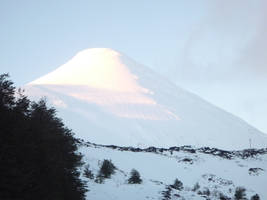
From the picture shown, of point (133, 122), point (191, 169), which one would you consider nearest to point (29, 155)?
point (191, 169)

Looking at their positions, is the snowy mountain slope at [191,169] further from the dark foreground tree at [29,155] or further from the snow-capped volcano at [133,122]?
the snow-capped volcano at [133,122]

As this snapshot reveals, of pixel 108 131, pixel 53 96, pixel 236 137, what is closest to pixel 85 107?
pixel 53 96

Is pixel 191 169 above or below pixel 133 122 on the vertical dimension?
below

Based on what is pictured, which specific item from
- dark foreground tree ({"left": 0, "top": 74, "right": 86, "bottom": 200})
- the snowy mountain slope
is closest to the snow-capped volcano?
the snowy mountain slope

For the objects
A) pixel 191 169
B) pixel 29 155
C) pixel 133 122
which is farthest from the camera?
pixel 133 122

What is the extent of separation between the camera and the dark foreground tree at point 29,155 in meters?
15.0

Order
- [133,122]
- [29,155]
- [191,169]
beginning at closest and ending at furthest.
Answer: [29,155] → [191,169] → [133,122]

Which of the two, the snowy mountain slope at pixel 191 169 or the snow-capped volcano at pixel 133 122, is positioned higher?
the snow-capped volcano at pixel 133 122

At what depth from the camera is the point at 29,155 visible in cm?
1697

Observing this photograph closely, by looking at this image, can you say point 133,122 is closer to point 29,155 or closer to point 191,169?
point 191,169

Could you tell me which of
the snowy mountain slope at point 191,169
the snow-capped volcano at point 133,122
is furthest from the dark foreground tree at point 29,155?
the snow-capped volcano at point 133,122

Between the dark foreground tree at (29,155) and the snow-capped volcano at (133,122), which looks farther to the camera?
the snow-capped volcano at (133,122)

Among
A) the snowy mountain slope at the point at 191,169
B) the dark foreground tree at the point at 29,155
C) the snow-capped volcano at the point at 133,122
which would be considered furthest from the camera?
the snow-capped volcano at the point at 133,122

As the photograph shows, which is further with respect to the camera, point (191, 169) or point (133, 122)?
point (133, 122)
